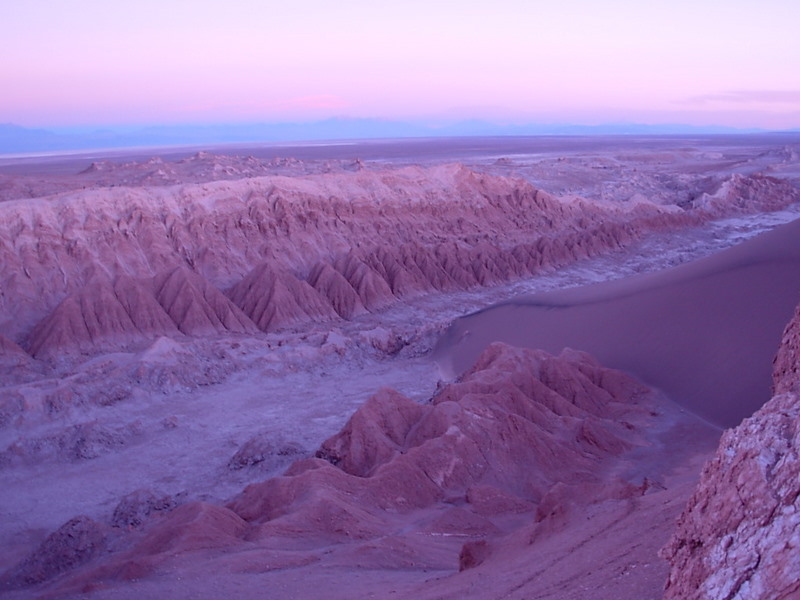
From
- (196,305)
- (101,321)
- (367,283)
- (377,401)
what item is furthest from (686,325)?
(101,321)

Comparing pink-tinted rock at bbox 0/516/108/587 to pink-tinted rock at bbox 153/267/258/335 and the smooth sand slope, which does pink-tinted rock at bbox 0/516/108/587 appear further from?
pink-tinted rock at bbox 153/267/258/335

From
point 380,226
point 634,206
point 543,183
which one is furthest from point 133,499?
point 543,183

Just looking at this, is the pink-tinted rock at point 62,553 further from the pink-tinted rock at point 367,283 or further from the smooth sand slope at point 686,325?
the pink-tinted rock at point 367,283

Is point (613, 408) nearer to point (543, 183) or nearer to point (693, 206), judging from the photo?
point (693, 206)

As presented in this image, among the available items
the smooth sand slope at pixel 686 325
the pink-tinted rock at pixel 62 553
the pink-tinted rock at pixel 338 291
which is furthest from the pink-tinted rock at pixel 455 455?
the pink-tinted rock at pixel 338 291

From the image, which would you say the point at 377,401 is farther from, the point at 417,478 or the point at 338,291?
the point at 338,291

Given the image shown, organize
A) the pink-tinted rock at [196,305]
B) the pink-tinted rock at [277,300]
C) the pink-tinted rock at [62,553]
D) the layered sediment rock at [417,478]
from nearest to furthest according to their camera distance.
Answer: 1. the layered sediment rock at [417,478]
2. the pink-tinted rock at [62,553]
3. the pink-tinted rock at [196,305]
4. the pink-tinted rock at [277,300]
